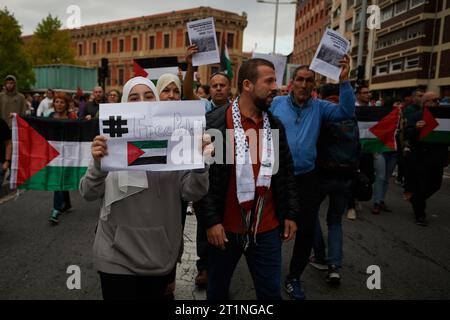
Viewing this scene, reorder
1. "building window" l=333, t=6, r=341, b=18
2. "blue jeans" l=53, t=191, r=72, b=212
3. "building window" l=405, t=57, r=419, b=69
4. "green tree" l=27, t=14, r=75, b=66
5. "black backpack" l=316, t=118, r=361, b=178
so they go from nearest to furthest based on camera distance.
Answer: "black backpack" l=316, t=118, r=361, b=178 < "blue jeans" l=53, t=191, r=72, b=212 < "building window" l=405, t=57, r=419, b=69 < "green tree" l=27, t=14, r=75, b=66 < "building window" l=333, t=6, r=341, b=18

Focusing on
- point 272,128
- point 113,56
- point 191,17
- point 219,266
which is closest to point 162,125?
point 272,128

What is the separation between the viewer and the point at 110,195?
88.2 inches

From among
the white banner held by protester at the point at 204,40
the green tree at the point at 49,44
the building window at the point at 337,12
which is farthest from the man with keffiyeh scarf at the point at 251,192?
the building window at the point at 337,12

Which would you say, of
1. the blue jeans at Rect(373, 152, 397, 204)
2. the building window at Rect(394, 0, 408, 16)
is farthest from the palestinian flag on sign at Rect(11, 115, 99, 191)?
the building window at Rect(394, 0, 408, 16)

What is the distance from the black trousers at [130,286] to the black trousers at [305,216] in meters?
1.59

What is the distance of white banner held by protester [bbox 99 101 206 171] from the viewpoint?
7.11ft

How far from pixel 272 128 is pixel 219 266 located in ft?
3.34

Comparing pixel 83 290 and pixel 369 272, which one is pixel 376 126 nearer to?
pixel 369 272

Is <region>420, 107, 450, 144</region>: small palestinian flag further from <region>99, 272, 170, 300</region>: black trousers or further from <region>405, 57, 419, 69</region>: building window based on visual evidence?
<region>405, 57, 419, 69</region>: building window

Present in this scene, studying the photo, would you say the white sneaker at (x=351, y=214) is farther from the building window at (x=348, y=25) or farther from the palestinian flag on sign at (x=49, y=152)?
the building window at (x=348, y=25)

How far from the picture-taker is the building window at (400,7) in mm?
35219

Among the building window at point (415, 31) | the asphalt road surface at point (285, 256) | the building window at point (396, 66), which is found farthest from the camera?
the building window at point (396, 66)

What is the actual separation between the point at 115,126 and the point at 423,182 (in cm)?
556

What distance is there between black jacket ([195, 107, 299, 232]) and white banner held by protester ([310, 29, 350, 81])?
1122 millimetres
